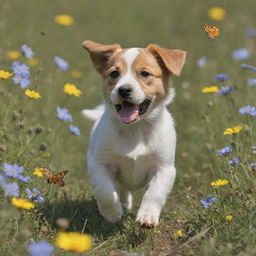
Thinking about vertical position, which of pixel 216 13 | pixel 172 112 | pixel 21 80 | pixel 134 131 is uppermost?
pixel 21 80

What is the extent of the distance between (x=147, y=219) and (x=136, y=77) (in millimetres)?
1016

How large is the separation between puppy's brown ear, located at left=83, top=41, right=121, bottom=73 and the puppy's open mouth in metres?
0.50

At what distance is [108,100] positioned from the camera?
4566 millimetres

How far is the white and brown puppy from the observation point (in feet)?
14.4

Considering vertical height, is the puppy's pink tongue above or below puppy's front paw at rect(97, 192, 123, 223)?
above

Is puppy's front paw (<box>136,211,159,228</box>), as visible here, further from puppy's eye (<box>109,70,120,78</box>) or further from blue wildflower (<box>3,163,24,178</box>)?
puppy's eye (<box>109,70,120,78</box>)

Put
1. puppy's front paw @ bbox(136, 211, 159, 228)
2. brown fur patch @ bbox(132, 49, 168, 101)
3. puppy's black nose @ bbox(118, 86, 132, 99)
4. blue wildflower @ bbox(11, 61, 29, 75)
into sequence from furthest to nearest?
blue wildflower @ bbox(11, 61, 29, 75), brown fur patch @ bbox(132, 49, 168, 101), puppy's black nose @ bbox(118, 86, 132, 99), puppy's front paw @ bbox(136, 211, 159, 228)

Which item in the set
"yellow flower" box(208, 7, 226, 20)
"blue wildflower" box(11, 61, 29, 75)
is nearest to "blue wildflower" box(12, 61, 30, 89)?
"blue wildflower" box(11, 61, 29, 75)

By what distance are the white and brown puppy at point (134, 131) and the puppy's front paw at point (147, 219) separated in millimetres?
167

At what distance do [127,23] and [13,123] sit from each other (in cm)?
528

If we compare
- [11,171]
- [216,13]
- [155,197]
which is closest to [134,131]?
[155,197]

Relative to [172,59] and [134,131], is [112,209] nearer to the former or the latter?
[134,131]

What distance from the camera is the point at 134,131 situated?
461 cm

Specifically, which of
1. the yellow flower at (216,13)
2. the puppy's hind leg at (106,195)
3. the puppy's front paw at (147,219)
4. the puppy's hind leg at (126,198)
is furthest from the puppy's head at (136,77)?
the yellow flower at (216,13)
